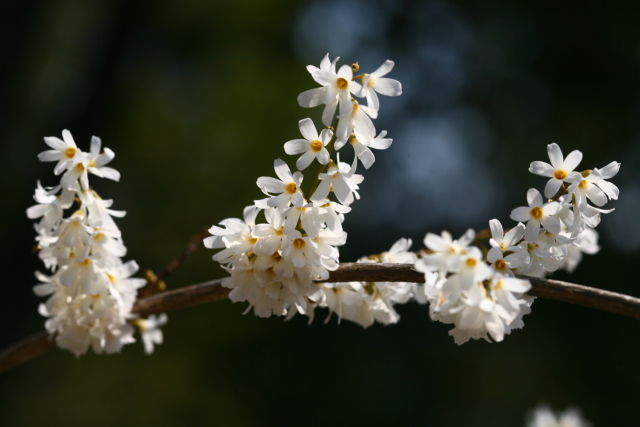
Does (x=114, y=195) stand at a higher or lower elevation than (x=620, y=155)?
lower

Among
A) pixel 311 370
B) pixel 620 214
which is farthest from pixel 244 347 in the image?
pixel 620 214

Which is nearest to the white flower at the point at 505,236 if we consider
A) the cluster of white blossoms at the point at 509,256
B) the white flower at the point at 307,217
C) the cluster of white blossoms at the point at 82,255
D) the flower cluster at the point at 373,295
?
the cluster of white blossoms at the point at 509,256

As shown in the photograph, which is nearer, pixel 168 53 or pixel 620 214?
pixel 620 214

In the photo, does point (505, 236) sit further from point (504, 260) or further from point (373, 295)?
point (373, 295)

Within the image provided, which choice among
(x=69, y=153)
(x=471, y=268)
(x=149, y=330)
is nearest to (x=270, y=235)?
(x=471, y=268)

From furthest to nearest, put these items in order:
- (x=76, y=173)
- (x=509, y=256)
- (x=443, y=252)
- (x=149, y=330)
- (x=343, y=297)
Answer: (x=149, y=330) < (x=343, y=297) < (x=76, y=173) < (x=509, y=256) < (x=443, y=252)

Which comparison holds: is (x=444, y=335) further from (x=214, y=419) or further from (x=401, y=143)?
(x=214, y=419)
